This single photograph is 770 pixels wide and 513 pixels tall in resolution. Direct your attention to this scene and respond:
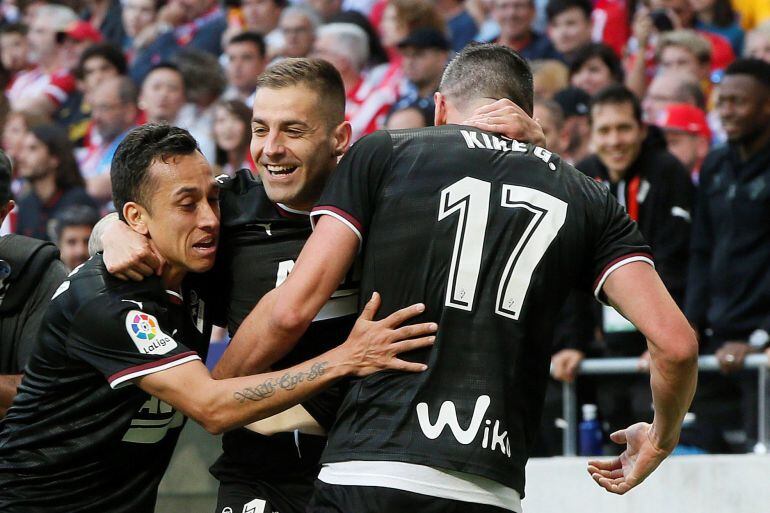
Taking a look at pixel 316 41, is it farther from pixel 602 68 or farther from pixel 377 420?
pixel 377 420

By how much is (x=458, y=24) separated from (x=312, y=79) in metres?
7.22

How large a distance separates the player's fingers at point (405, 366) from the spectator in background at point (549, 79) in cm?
607

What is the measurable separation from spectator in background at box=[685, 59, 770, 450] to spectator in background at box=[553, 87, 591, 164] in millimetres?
1450

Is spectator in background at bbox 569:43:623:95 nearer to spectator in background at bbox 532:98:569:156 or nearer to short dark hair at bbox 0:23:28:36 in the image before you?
spectator in background at bbox 532:98:569:156

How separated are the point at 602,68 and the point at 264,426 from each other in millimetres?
5776

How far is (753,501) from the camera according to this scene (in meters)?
5.65

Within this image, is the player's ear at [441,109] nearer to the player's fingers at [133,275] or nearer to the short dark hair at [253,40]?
the player's fingers at [133,275]

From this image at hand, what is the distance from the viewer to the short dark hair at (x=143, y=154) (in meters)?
4.28

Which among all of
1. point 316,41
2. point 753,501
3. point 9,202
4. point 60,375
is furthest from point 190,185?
point 316,41

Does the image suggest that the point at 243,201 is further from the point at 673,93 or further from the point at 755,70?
the point at 673,93

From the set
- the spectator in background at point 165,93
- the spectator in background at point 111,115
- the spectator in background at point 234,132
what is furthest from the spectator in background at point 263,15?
the spectator in background at point 234,132

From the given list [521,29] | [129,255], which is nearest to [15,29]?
[521,29]

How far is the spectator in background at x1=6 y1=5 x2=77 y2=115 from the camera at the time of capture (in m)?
13.3

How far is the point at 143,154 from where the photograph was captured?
429 cm
